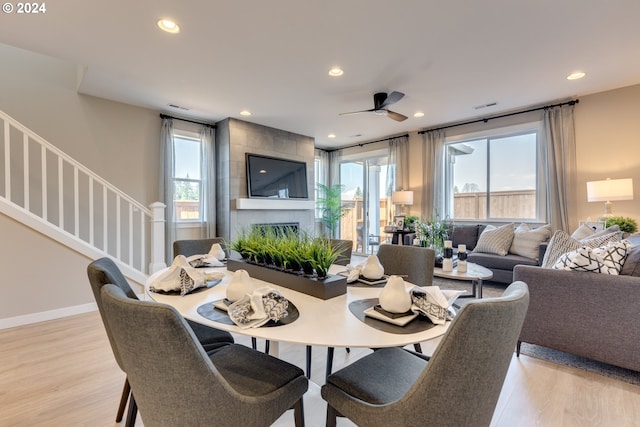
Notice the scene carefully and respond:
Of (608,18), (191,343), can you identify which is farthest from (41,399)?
(608,18)

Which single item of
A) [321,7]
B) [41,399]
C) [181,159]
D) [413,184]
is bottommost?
[41,399]

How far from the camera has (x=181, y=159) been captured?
4812 mm

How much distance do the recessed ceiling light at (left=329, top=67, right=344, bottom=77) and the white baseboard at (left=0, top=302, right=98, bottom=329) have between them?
3646 mm

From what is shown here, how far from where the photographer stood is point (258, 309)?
1062mm

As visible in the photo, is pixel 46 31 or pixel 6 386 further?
pixel 46 31

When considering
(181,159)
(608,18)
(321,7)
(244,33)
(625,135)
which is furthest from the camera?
(181,159)

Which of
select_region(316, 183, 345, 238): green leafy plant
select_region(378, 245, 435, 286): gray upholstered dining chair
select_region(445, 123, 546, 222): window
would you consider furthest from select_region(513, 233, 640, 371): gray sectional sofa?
select_region(316, 183, 345, 238): green leafy plant

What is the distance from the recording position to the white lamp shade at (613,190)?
3.42 m

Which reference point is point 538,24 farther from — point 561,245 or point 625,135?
point 625,135

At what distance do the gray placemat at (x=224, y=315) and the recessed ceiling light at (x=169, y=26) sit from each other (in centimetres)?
235

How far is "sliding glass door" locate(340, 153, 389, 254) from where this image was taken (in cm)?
664

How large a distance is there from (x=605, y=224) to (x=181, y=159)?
5951 mm

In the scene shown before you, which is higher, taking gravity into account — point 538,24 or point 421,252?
point 538,24

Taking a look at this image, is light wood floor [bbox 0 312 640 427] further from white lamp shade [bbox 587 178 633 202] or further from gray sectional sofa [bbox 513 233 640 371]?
white lamp shade [bbox 587 178 633 202]
